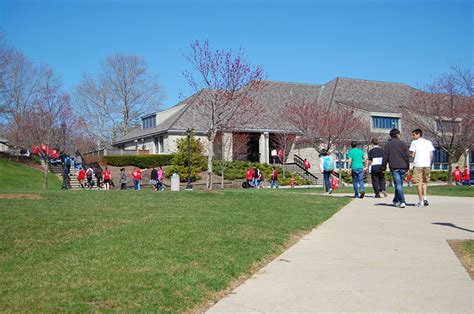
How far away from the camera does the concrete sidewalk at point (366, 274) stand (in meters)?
4.78

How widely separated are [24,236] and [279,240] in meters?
3.77

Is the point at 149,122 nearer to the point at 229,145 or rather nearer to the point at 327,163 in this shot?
the point at 229,145

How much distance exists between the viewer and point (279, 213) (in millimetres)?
10695

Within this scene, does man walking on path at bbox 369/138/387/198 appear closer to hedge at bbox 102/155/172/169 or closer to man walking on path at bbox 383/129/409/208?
man walking on path at bbox 383/129/409/208

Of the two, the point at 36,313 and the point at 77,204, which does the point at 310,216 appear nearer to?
the point at 77,204

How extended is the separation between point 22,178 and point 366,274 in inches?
1423

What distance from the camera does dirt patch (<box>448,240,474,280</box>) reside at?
240 inches

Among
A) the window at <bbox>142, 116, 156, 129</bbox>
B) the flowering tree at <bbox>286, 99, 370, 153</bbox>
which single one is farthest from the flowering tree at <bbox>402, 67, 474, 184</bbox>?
the window at <bbox>142, 116, 156, 129</bbox>

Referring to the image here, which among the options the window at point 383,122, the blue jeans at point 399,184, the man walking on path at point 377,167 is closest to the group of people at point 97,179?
the man walking on path at point 377,167

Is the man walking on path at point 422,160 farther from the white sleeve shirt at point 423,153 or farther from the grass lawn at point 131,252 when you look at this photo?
the grass lawn at point 131,252

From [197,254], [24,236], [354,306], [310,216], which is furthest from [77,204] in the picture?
[354,306]

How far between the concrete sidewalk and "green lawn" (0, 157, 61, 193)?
29.0 metres

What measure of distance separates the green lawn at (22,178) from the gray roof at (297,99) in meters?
9.82

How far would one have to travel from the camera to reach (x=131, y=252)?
6.53 metres
